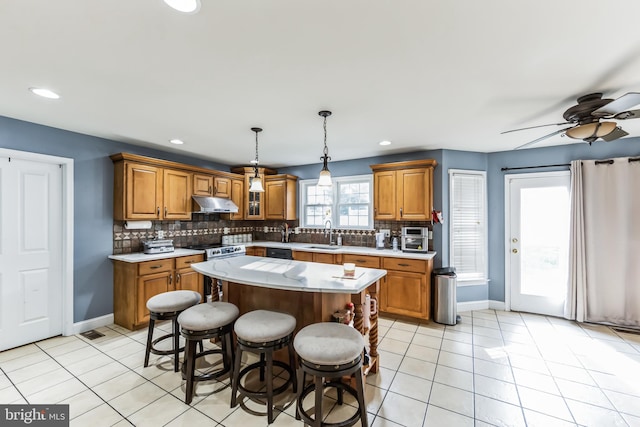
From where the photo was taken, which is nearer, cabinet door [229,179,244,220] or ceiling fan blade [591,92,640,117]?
ceiling fan blade [591,92,640,117]

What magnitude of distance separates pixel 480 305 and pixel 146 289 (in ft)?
15.8

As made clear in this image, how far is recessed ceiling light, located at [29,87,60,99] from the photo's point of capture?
7.28 ft

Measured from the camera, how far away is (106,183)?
11.9 feet

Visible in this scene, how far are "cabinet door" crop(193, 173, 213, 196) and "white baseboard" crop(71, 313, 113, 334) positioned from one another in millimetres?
2077

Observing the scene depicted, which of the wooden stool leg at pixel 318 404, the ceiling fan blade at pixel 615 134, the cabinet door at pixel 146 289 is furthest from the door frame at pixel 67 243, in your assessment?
the ceiling fan blade at pixel 615 134

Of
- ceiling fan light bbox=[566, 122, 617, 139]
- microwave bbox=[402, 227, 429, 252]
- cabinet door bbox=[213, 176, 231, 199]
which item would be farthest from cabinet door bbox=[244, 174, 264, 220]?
ceiling fan light bbox=[566, 122, 617, 139]

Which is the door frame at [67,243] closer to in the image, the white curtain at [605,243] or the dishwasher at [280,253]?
the dishwasher at [280,253]

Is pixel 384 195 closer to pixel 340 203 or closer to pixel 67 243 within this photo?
pixel 340 203

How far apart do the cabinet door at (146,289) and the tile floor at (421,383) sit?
0.22 meters

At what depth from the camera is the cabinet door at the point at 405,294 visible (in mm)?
3727

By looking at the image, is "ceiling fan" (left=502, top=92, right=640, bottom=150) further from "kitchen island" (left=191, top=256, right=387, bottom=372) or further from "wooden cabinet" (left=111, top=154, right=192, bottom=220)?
"wooden cabinet" (left=111, top=154, right=192, bottom=220)

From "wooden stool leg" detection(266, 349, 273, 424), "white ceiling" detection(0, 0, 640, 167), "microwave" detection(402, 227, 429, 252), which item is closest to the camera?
"white ceiling" detection(0, 0, 640, 167)

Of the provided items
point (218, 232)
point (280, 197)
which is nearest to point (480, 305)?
point (280, 197)

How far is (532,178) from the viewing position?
405 cm
